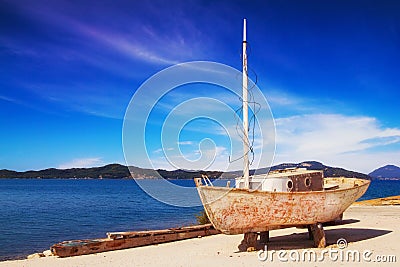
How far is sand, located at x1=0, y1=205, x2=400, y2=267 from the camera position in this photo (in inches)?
439

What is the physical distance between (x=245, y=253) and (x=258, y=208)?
186 centimetres

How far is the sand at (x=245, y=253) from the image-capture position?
36.6ft

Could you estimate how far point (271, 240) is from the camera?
15102 mm

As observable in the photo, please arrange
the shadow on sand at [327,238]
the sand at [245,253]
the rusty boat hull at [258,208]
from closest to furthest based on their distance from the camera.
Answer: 1. the sand at [245,253]
2. the rusty boat hull at [258,208]
3. the shadow on sand at [327,238]

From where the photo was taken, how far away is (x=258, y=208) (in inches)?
463

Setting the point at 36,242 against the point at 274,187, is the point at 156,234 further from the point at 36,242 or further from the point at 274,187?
the point at 36,242

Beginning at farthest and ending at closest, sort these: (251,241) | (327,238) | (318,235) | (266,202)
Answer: (327,238)
(318,235)
(251,241)
(266,202)

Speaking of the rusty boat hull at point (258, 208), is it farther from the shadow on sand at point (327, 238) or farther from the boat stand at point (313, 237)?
the shadow on sand at point (327, 238)

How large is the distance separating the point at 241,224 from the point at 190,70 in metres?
5.21

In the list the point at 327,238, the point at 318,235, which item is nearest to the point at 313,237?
the point at 318,235

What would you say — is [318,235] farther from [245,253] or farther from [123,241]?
[123,241]

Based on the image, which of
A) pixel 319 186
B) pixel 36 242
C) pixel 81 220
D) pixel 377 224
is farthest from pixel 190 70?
pixel 81 220

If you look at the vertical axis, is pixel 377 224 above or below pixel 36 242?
above

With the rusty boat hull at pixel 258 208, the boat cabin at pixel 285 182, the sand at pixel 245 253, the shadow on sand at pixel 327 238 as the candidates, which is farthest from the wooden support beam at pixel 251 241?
the boat cabin at pixel 285 182
